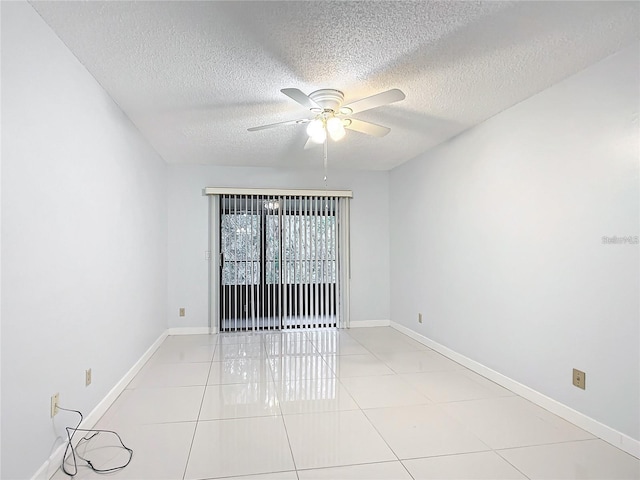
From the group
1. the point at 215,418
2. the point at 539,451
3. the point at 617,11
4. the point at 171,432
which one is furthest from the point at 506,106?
the point at 171,432

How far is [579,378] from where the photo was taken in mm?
2559

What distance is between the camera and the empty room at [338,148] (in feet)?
6.35

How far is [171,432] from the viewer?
2475 mm

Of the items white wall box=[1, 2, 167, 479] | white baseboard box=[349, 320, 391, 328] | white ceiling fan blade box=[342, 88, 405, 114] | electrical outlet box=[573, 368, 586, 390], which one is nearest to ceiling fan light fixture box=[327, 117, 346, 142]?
white ceiling fan blade box=[342, 88, 405, 114]

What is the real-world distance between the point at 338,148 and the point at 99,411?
11.0 ft

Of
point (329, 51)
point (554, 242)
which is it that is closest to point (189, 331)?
point (329, 51)

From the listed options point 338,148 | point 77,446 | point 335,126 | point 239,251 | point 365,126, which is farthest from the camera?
point 239,251

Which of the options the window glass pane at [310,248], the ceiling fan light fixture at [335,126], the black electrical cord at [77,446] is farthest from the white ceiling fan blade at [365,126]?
the black electrical cord at [77,446]

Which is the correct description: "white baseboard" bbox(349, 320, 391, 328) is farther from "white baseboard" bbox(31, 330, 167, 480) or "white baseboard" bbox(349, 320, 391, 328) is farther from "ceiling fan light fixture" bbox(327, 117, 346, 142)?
"ceiling fan light fixture" bbox(327, 117, 346, 142)

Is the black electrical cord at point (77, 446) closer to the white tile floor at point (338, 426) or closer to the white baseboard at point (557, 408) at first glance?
the white tile floor at point (338, 426)

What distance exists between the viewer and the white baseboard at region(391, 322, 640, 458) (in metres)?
2.24

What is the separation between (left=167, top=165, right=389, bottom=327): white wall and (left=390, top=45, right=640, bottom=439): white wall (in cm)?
158

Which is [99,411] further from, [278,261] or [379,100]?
[278,261]

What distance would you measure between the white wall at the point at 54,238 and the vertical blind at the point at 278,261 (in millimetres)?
2070
